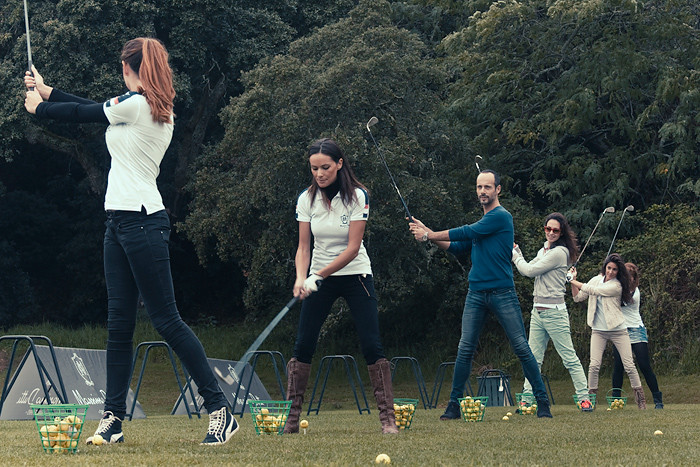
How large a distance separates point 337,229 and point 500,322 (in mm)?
2244

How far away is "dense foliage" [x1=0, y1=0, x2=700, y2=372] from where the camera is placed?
2006cm

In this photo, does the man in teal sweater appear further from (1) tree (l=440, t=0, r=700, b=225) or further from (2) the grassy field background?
(1) tree (l=440, t=0, r=700, b=225)

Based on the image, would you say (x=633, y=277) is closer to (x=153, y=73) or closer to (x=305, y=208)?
(x=305, y=208)

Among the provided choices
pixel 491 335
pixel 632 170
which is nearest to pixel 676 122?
pixel 632 170

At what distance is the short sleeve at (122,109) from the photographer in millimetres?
4996

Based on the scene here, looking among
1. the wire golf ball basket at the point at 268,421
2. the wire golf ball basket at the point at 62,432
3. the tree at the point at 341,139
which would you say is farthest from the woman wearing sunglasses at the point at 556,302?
the tree at the point at 341,139

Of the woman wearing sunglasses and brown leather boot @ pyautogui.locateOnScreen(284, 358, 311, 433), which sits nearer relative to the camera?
brown leather boot @ pyautogui.locateOnScreen(284, 358, 311, 433)

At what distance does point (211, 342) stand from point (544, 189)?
10250 mm

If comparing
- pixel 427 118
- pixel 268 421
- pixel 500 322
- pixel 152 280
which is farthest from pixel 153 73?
pixel 427 118

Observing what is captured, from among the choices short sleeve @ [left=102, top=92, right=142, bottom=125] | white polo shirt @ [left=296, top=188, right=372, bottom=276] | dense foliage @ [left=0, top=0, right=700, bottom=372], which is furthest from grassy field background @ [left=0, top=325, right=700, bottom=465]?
dense foliage @ [left=0, top=0, right=700, bottom=372]

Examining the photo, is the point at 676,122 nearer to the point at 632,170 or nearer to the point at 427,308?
the point at 632,170

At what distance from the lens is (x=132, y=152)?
5.08 meters

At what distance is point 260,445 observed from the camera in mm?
5078

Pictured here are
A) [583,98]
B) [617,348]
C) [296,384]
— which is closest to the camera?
[296,384]
